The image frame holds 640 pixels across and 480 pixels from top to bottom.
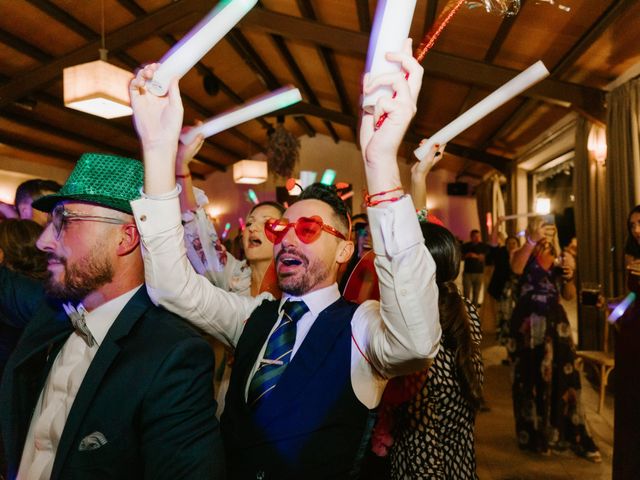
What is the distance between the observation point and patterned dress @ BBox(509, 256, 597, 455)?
3.59 metres

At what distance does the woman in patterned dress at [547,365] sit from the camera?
3.59m

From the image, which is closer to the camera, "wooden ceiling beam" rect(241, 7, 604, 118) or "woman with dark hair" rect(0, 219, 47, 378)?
"woman with dark hair" rect(0, 219, 47, 378)

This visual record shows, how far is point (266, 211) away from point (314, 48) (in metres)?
5.05

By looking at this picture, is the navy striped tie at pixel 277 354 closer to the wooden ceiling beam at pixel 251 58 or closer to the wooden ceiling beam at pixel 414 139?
the wooden ceiling beam at pixel 251 58

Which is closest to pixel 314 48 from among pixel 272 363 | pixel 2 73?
pixel 2 73

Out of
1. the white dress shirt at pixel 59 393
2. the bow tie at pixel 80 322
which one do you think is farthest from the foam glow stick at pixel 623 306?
the bow tie at pixel 80 322

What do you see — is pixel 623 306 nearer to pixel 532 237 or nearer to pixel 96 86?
pixel 532 237

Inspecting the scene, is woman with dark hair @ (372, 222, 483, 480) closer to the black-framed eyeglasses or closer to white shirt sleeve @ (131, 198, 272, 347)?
white shirt sleeve @ (131, 198, 272, 347)

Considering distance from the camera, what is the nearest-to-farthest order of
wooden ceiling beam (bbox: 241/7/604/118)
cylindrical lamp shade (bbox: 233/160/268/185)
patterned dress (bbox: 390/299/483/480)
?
patterned dress (bbox: 390/299/483/480) → wooden ceiling beam (bbox: 241/7/604/118) → cylindrical lamp shade (bbox: 233/160/268/185)

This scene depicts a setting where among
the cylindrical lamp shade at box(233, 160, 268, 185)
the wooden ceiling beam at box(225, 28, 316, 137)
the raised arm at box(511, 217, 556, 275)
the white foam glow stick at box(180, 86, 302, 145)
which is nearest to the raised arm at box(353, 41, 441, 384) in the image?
the white foam glow stick at box(180, 86, 302, 145)

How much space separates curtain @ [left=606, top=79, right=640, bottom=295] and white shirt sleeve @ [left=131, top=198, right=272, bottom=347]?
455cm

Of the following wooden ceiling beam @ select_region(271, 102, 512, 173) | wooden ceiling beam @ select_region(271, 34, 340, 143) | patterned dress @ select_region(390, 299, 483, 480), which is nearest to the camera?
patterned dress @ select_region(390, 299, 483, 480)

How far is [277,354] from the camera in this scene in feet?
4.32

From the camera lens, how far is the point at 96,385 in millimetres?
1051
